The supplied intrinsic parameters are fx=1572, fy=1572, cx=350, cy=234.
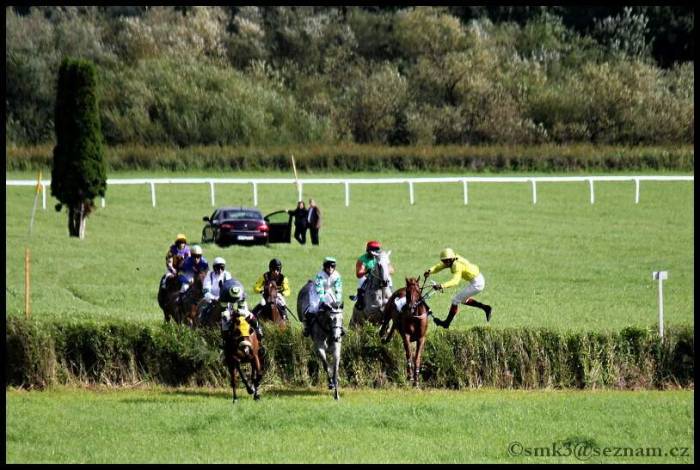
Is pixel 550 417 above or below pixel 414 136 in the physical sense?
below

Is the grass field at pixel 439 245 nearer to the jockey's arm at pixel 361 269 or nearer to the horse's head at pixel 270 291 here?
the horse's head at pixel 270 291

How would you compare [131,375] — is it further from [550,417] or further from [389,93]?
[389,93]

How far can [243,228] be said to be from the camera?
125ft

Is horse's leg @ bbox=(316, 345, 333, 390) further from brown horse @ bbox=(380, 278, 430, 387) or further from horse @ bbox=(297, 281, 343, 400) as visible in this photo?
brown horse @ bbox=(380, 278, 430, 387)

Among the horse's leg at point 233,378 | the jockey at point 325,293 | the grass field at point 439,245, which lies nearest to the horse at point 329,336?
the jockey at point 325,293

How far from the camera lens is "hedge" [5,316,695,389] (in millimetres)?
22156

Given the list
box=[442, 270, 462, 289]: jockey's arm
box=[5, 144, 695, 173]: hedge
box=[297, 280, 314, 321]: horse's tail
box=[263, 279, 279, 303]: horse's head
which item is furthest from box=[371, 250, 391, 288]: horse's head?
box=[5, 144, 695, 173]: hedge

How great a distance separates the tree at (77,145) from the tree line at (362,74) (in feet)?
68.8

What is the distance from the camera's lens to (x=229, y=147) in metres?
59.1

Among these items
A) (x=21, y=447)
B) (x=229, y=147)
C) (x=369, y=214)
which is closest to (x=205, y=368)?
(x=21, y=447)

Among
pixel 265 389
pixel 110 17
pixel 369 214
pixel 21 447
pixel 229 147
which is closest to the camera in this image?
pixel 21 447

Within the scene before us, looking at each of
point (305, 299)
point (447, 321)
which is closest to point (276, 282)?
point (305, 299)

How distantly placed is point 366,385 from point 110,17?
56989mm

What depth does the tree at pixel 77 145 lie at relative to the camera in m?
41.1
